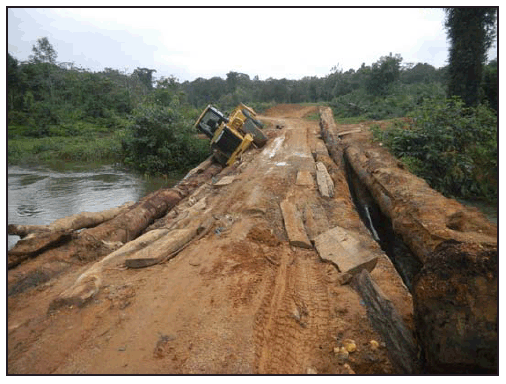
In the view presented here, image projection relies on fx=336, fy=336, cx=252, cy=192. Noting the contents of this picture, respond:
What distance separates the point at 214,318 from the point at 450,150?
8942 millimetres

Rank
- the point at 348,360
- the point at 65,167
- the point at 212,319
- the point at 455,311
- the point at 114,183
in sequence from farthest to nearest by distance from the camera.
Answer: the point at 65,167, the point at 114,183, the point at 212,319, the point at 348,360, the point at 455,311

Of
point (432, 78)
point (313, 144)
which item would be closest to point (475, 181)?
point (313, 144)

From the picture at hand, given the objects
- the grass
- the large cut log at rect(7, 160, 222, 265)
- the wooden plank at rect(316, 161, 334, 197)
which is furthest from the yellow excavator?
the grass

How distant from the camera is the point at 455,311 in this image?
201 centimetres

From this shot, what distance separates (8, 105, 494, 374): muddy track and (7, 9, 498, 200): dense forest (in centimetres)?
127

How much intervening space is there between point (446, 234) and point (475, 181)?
17.6 ft

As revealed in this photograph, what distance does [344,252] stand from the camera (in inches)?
152

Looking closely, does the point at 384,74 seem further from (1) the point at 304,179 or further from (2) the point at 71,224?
(2) the point at 71,224

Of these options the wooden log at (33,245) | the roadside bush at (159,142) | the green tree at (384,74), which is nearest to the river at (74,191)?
the roadside bush at (159,142)

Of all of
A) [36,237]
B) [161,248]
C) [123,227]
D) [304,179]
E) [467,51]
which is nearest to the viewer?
[36,237]

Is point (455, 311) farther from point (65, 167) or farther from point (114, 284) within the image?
point (65, 167)

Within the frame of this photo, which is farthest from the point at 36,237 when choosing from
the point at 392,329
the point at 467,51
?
the point at 467,51

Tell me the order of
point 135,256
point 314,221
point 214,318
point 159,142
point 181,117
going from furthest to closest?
1. point 181,117
2. point 159,142
3. point 314,221
4. point 135,256
5. point 214,318

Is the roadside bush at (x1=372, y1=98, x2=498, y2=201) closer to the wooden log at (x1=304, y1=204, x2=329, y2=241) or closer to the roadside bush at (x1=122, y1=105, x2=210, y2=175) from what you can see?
the wooden log at (x1=304, y1=204, x2=329, y2=241)
